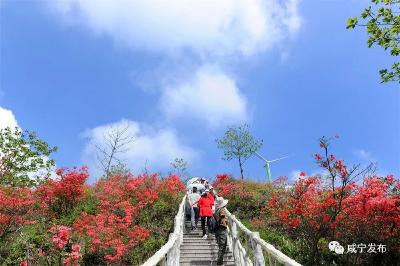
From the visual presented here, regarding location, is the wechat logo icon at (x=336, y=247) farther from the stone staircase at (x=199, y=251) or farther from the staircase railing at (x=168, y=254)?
the staircase railing at (x=168, y=254)

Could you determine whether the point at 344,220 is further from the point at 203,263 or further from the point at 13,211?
the point at 13,211

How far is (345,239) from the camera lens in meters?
15.6

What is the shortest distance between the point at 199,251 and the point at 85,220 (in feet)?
22.9

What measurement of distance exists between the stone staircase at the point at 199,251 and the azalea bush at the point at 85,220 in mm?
1762

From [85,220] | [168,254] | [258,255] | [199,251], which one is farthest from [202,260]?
[85,220]

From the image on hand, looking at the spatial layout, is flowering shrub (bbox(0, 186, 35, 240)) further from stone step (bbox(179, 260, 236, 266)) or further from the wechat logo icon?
the wechat logo icon

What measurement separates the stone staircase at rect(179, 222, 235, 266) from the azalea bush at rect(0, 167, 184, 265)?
1.76 m

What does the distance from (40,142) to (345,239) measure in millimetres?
18447

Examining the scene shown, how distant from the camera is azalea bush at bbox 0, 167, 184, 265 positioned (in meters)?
16.8

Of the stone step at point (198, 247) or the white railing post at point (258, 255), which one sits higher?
the stone step at point (198, 247)

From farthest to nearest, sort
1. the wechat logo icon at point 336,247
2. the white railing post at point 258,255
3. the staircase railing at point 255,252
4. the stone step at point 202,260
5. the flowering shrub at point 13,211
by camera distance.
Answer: the flowering shrub at point 13,211, the wechat logo icon at point 336,247, the stone step at point 202,260, the white railing post at point 258,255, the staircase railing at point 255,252

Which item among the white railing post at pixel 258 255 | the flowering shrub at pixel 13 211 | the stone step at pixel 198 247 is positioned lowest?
the white railing post at pixel 258 255

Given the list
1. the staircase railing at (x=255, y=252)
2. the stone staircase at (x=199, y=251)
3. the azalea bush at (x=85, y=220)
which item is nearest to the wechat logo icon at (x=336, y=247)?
the staircase railing at (x=255, y=252)

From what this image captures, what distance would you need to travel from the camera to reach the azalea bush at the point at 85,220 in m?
16.8
